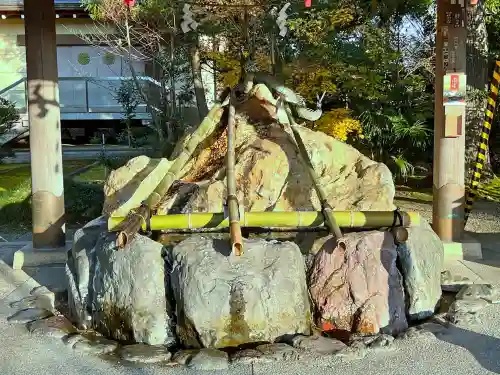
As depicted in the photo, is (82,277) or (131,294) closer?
(131,294)

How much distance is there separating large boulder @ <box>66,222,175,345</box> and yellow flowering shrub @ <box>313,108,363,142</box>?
6182 millimetres

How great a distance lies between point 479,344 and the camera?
14.8 feet

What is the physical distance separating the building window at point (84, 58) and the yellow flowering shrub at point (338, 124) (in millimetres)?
8549

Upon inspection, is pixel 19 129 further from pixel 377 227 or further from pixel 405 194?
pixel 377 227

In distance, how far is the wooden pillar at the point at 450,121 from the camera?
7129mm

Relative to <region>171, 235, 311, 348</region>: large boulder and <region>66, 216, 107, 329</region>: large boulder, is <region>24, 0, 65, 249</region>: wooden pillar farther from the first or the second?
<region>171, 235, 311, 348</region>: large boulder

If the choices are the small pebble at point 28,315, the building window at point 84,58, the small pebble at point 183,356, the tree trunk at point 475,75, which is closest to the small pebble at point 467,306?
the small pebble at point 183,356

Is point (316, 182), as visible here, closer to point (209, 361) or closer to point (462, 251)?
point (209, 361)

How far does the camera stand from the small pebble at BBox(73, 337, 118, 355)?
4.53 m

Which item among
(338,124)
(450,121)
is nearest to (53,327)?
(450,121)

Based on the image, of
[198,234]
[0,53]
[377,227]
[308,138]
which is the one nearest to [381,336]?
[377,227]

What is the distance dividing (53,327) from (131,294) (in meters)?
0.76

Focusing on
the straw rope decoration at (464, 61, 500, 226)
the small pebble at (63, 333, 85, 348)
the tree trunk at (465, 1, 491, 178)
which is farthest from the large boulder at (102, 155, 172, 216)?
the tree trunk at (465, 1, 491, 178)

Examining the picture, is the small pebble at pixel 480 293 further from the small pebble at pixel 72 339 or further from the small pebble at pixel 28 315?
the small pebble at pixel 28 315
